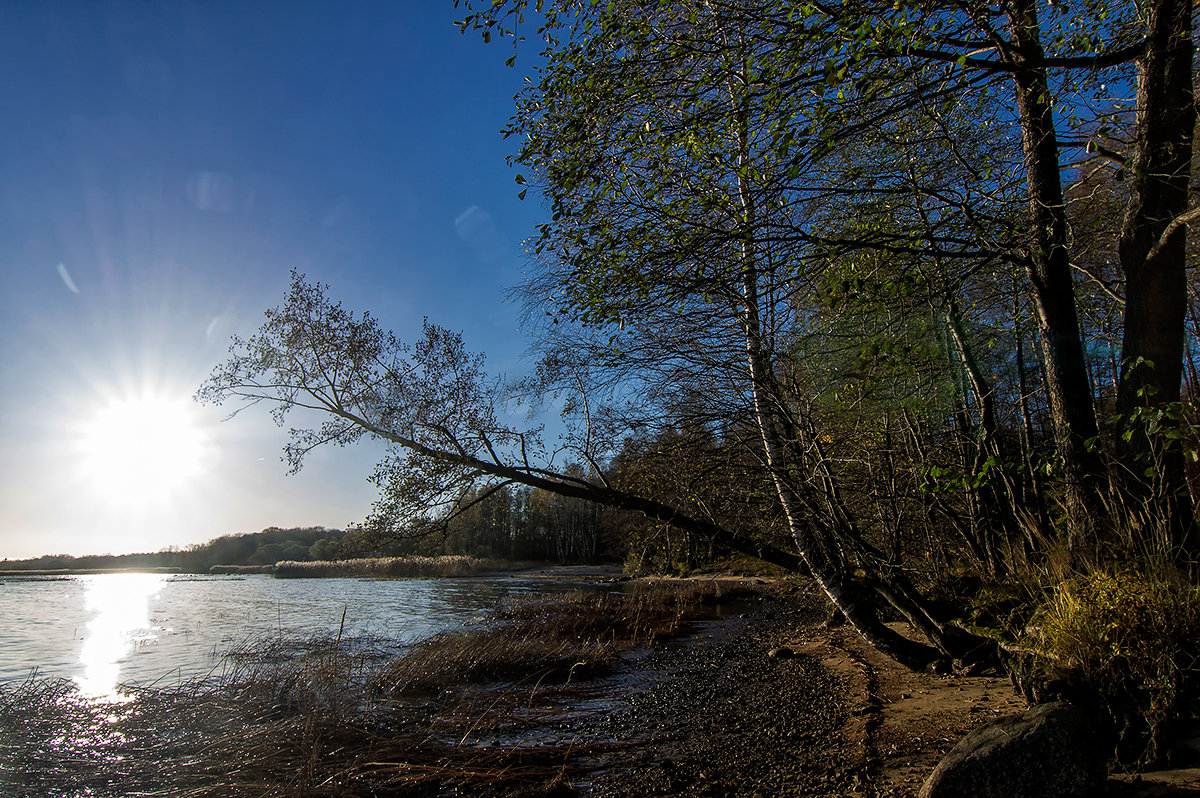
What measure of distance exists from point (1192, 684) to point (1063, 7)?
440cm

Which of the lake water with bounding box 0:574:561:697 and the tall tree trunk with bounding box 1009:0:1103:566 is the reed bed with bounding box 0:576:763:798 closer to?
the lake water with bounding box 0:574:561:697

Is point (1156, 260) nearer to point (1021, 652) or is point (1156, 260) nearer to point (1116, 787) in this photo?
point (1021, 652)

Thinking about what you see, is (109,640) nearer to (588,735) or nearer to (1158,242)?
(588,735)

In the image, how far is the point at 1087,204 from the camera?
6.23m

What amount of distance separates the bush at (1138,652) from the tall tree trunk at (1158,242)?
110 cm

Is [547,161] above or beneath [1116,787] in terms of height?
above

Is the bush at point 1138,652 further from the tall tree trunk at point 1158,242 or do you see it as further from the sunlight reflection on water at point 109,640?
the sunlight reflection on water at point 109,640

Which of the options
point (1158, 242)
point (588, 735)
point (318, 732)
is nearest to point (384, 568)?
point (318, 732)

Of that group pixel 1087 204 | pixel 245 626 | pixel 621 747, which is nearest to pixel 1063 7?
pixel 1087 204

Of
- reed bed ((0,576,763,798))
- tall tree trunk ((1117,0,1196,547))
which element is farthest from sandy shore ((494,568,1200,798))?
tall tree trunk ((1117,0,1196,547))

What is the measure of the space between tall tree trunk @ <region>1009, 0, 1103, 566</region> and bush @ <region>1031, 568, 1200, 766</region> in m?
0.95

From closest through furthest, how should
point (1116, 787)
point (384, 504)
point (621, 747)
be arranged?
point (1116, 787), point (621, 747), point (384, 504)

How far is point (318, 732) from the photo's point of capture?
594 centimetres

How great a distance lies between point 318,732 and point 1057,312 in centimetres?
780
